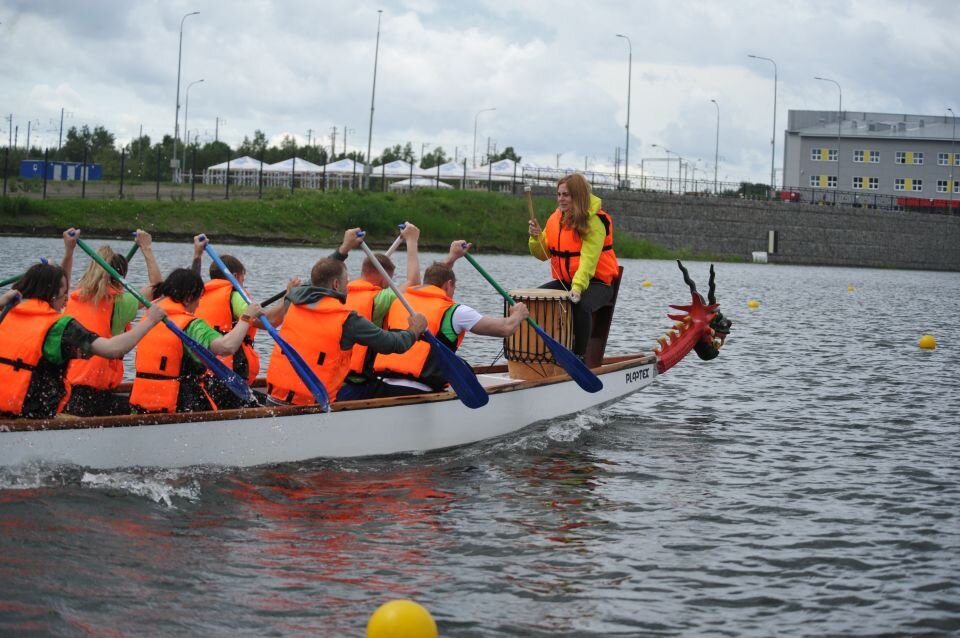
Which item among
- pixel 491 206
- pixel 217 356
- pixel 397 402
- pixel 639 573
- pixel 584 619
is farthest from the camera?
pixel 491 206

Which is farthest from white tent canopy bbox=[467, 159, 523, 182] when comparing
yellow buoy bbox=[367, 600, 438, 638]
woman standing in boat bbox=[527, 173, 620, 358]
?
yellow buoy bbox=[367, 600, 438, 638]

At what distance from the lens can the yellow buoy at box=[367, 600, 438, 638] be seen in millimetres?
5523

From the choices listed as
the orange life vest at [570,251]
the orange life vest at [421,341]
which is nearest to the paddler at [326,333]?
the orange life vest at [421,341]

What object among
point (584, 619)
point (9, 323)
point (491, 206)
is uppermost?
point (491, 206)

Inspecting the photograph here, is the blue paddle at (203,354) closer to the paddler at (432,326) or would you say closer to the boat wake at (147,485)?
the boat wake at (147,485)

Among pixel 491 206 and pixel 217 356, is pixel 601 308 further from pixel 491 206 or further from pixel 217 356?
pixel 491 206

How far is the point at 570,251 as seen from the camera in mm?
11992

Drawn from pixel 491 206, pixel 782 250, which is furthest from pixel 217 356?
pixel 782 250

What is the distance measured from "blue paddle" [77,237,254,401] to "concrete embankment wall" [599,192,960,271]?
178 ft

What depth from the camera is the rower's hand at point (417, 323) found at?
938 cm

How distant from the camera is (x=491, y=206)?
5844 centimetres

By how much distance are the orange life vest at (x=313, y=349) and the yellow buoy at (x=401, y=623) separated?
12.4 feet

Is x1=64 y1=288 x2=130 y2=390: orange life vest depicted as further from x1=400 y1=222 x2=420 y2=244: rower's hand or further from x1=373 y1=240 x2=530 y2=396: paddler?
x1=400 y1=222 x2=420 y2=244: rower's hand

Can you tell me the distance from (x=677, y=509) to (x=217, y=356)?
3536 mm
